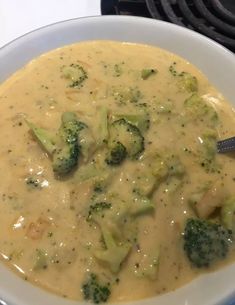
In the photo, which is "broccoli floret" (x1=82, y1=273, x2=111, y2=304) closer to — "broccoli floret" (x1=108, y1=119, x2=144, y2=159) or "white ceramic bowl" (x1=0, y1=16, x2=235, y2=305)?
"broccoli floret" (x1=108, y1=119, x2=144, y2=159)

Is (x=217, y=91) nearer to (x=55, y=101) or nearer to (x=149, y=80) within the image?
(x=149, y=80)

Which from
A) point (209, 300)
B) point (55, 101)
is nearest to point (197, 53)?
point (55, 101)

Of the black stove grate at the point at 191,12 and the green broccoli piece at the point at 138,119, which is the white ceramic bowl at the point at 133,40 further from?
the green broccoli piece at the point at 138,119

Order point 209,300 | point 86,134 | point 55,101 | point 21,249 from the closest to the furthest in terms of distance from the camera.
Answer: point 209,300, point 21,249, point 86,134, point 55,101

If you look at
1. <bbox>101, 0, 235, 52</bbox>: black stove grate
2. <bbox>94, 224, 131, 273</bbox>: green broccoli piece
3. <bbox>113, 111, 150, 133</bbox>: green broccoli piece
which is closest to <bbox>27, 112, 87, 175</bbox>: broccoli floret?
<bbox>113, 111, 150, 133</bbox>: green broccoli piece

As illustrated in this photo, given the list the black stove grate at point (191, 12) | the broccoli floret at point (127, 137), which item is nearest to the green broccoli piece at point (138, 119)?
the broccoli floret at point (127, 137)
